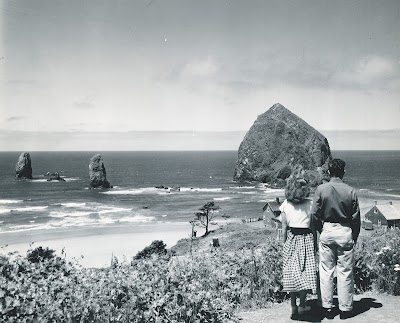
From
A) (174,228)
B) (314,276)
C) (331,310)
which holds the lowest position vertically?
(174,228)

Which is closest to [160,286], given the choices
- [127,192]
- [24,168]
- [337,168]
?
[337,168]

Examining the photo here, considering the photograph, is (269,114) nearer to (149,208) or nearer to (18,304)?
(149,208)

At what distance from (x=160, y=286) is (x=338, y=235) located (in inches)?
86.4

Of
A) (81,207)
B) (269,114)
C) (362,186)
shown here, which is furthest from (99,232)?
(269,114)

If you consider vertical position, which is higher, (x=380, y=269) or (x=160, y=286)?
(x=160, y=286)

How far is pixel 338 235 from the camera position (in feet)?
15.3

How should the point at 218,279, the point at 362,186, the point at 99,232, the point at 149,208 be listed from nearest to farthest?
the point at 218,279, the point at 99,232, the point at 149,208, the point at 362,186

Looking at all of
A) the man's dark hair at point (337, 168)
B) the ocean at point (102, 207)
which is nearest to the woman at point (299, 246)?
the man's dark hair at point (337, 168)

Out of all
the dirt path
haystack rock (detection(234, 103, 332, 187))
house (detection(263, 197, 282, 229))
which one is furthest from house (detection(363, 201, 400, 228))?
haystack rock (detection(234, 103, 332, 187))

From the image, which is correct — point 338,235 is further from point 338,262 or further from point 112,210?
point 112,210

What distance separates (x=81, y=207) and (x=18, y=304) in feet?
183

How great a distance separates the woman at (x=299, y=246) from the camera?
4.71 m

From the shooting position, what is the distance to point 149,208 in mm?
55781

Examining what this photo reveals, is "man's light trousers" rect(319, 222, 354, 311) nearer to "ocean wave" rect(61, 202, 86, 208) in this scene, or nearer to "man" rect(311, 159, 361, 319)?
"man" rect(311, 159, 361, 319)
